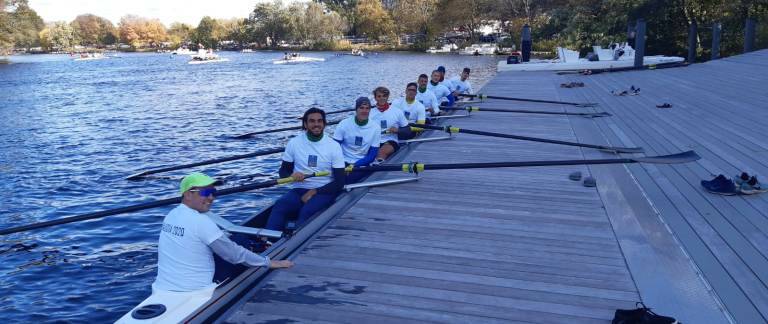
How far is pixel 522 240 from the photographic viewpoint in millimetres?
5957

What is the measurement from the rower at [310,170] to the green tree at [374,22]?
9616 cm

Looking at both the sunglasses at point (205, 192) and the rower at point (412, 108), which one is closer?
the sunglasses at point (205, 192)

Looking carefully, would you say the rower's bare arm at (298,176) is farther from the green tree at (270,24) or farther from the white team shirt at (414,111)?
the green tree at (270,24)

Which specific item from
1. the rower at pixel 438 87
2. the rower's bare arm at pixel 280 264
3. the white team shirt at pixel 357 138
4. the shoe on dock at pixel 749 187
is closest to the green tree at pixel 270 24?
the rower at pixel 438 87

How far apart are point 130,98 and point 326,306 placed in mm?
31886

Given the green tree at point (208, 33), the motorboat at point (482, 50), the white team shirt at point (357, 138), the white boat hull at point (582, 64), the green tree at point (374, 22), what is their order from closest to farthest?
the white team shirt at point (357, 138) < the white boat hull at point (582, 64) < the motorboat at point (482, 50) < the green tree at point (374, 22) < the green tree at point (208, 33)

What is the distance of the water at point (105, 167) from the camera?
27.0 ft

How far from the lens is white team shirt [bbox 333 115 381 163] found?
8.75m

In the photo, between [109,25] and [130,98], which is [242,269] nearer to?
[130,98]

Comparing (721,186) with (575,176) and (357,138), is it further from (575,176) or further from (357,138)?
(357,138)

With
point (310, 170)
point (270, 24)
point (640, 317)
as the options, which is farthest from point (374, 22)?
point (640, 317)

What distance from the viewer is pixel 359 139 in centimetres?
877

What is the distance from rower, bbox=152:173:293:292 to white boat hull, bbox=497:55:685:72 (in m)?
26.4

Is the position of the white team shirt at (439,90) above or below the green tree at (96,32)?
below
